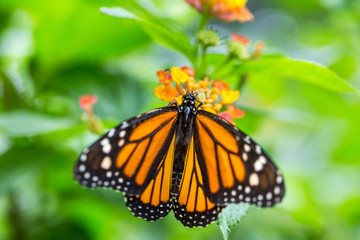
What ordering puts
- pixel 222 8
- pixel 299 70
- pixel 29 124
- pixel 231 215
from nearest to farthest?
pixel 231 215 → pixel 299 70 → pixel 222 8 → pixel 29 124

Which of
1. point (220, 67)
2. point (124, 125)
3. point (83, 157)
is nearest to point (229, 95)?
point (220, 67)

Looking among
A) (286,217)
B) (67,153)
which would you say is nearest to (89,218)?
(67,153)

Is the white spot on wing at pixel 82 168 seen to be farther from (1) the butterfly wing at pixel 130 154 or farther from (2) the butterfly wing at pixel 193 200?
(2) the butterfly wing at pixel 193 200

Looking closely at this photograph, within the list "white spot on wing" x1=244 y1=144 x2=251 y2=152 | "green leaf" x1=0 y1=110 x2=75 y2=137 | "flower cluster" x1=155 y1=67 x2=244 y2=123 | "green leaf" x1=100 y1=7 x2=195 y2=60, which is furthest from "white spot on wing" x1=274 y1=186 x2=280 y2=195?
"green leaf" x1=0 y1=110 x2=75 y2=137

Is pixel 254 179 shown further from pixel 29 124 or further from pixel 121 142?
pixel 29 124

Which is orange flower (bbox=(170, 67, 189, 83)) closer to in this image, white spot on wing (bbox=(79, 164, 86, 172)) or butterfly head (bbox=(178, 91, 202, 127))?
butterfly head (bbox=(178, 91, 202, 127))


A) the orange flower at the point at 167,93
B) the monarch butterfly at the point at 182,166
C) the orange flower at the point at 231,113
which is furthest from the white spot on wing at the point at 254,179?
the orange flower at the point at 167,93

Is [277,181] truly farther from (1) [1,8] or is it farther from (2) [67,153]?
(1) [1,8]
